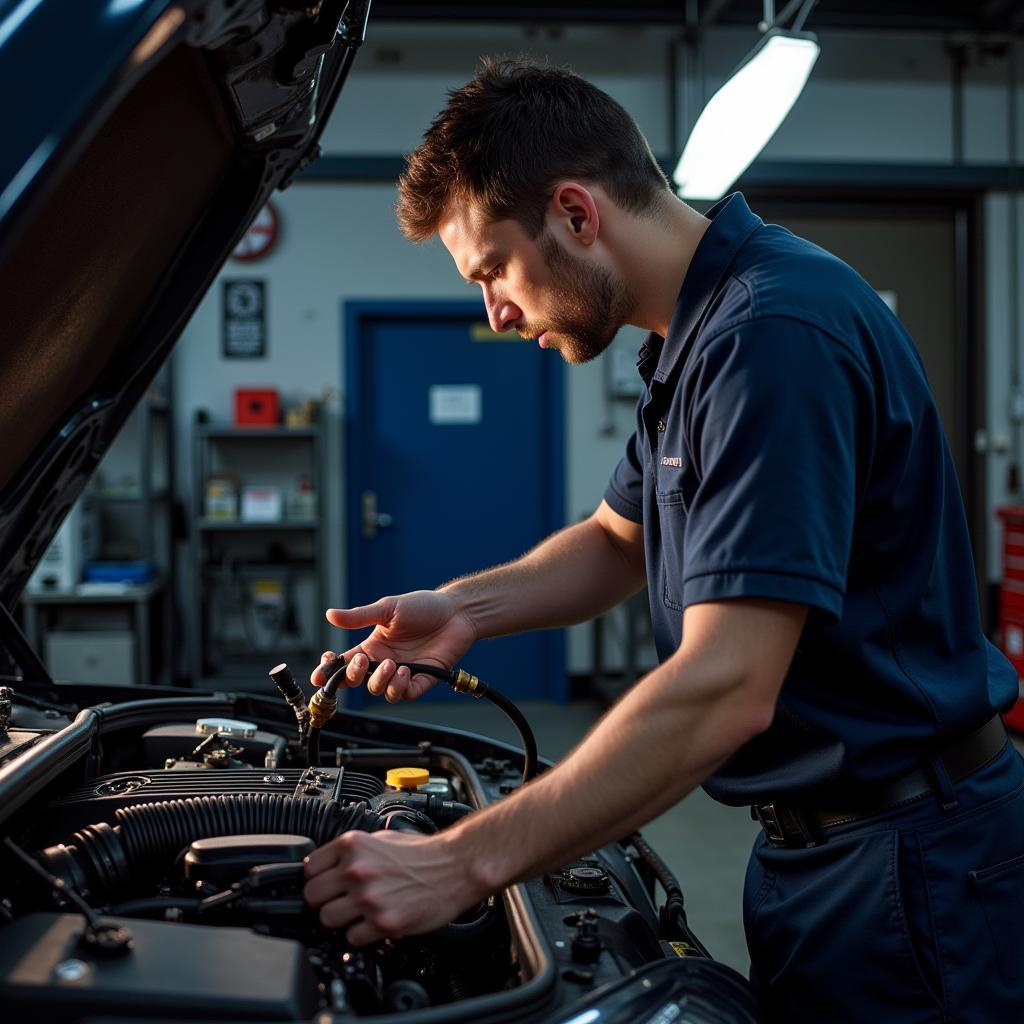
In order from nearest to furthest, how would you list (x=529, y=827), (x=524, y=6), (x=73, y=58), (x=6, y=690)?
(x=73, y=58) < (x=529, y=827) < (x=6, y=690) < (x=524, y=6)

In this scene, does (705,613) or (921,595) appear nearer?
(705,613)

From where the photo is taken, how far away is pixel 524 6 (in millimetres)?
5488

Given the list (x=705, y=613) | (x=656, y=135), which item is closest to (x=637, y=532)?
(x=705, y=613)

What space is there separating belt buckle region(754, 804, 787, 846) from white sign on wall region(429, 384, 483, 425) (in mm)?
4853

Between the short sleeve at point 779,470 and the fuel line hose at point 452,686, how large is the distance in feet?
1.53

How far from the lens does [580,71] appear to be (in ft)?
18.8

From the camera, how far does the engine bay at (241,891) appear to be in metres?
0.83

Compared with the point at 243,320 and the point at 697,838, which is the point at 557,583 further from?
the point at 243,320

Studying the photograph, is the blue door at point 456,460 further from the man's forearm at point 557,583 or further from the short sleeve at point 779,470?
the short sleeve at point 779,470


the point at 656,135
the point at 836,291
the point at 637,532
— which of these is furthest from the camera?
the point at 656,135

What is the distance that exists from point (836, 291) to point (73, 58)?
72 cm

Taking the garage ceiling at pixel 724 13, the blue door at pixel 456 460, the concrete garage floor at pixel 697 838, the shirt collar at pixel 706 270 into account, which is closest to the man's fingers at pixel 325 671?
the shirt collar at pixel 706 270

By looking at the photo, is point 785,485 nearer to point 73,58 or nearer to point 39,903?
point 73,58

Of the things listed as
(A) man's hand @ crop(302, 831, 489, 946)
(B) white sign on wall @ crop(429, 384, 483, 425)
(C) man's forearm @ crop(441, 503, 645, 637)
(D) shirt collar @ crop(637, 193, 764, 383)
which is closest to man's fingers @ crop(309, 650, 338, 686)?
(C) man's forearm @ crop(441, 503, 645, 637)
